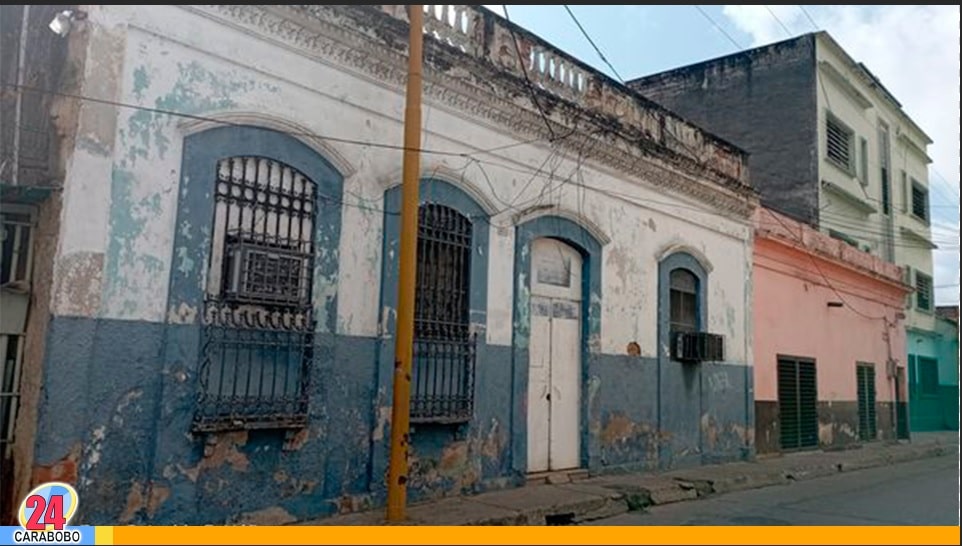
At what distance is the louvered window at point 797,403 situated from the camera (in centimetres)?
1361

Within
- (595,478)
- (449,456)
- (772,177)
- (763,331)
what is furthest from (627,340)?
(772,177)

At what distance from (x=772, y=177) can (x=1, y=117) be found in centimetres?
1638

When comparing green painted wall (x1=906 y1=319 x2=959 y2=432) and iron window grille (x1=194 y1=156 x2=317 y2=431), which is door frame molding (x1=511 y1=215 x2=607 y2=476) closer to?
iron window grille (x1=194 y1=156 x2=317 y2=431)

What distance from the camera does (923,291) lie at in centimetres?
2322

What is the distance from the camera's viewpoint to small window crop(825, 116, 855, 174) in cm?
1853

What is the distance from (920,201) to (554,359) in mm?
19668

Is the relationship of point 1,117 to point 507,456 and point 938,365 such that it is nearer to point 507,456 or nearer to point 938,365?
point 507,456

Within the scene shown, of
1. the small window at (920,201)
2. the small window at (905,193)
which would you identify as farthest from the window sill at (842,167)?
the small window at (920,201)

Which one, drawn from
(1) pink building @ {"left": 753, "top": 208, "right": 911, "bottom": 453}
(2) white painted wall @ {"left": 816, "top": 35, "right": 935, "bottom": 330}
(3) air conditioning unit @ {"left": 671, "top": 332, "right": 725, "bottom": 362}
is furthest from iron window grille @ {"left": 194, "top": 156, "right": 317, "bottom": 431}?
(2) white painted wall @ {"left": 816, "top": 35, "right": 935, "bottom": 330}

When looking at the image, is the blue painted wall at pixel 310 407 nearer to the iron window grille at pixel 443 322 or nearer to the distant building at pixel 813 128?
the iron window grille at pixel 443 322

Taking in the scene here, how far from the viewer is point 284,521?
6.27 m

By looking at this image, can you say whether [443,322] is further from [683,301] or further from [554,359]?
[683,301]

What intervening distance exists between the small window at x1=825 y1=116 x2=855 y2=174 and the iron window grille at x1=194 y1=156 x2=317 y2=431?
1532cm

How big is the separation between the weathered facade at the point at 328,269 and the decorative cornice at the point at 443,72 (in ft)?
0.08
